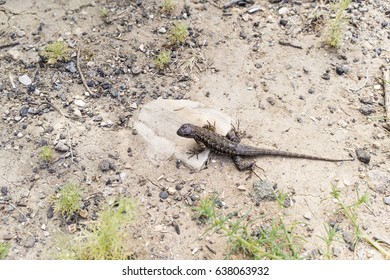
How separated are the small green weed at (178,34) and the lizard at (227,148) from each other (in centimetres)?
138

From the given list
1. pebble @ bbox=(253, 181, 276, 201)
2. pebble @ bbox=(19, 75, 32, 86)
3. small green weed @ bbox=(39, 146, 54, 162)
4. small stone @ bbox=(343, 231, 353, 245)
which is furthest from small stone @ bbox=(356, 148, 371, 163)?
pebble @ bbox=(19, 75, 32, 86)

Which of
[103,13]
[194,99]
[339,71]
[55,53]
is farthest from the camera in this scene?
[103,13]

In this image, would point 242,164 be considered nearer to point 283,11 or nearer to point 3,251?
point 3,251

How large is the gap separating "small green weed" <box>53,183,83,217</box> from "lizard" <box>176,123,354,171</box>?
4.17 ft

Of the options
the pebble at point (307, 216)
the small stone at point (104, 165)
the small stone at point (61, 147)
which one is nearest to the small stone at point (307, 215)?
the pebble at point (307, 216)

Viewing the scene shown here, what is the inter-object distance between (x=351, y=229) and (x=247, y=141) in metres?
1.43

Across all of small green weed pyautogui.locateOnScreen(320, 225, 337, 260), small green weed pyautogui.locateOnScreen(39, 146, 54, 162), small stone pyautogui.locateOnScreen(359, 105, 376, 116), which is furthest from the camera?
small stone pyautogui.locateOnScreen(359, 105, 376, 116)

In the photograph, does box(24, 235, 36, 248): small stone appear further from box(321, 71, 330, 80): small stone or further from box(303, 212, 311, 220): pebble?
box(321, 71, 330, 80): small stone

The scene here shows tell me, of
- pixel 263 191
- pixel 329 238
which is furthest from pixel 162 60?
pixel 329 238

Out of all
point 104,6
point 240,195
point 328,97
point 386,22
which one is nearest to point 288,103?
point 328,97

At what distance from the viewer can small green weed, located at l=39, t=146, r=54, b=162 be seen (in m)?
4.76

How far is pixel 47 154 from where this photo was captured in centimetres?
476

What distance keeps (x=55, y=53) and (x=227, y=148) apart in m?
2.45

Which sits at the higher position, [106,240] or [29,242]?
[106,240]
